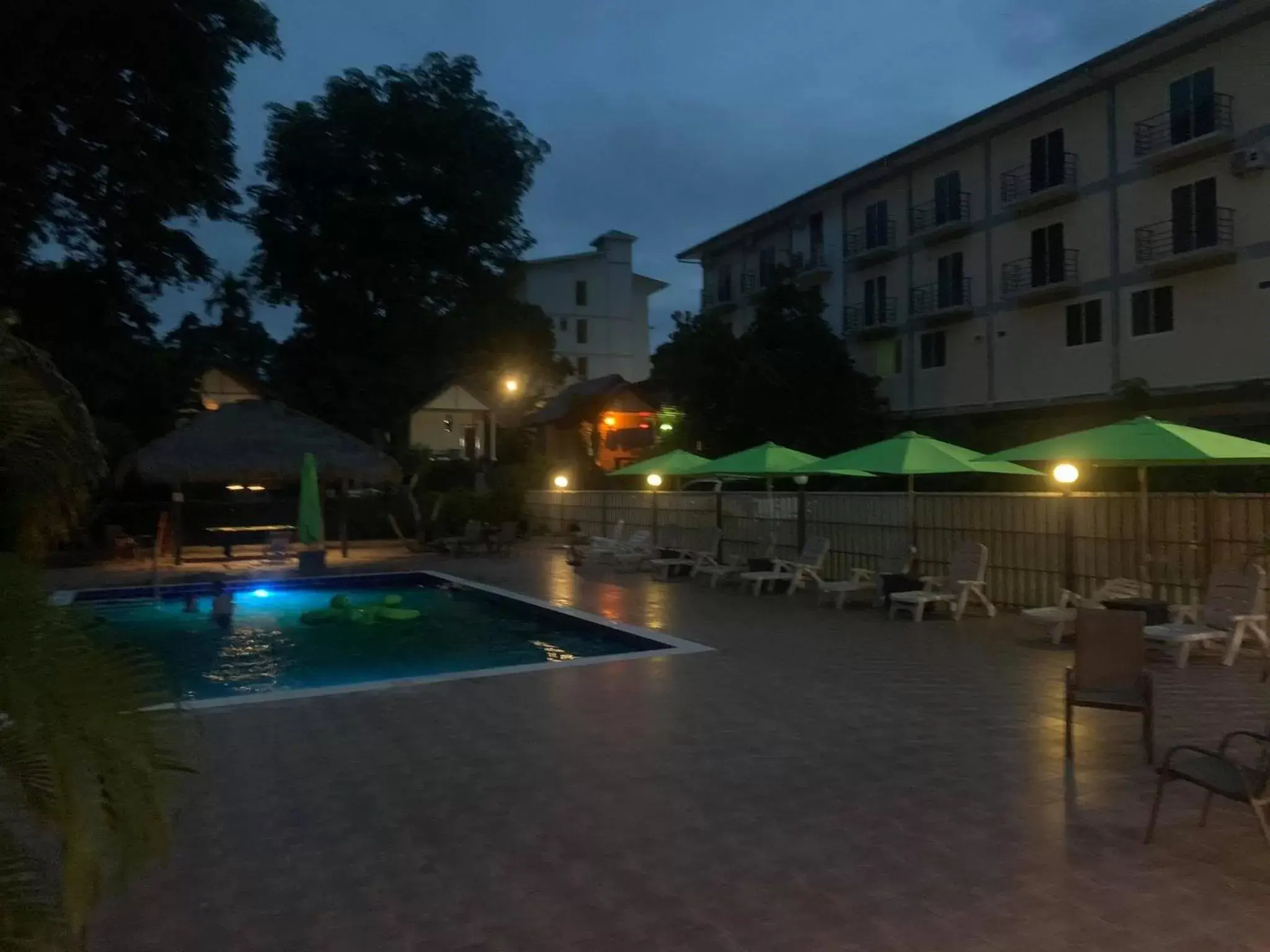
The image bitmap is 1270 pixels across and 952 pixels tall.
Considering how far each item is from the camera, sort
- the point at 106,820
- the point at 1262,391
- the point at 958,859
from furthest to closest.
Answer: the point at 1262,391, the point at 958,859, the point at 106,820

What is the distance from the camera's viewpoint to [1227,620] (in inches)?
382

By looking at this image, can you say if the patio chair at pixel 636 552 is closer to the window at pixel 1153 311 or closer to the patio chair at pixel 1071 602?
the patio chair at pixel 1071 602

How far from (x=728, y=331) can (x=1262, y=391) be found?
13551 mm

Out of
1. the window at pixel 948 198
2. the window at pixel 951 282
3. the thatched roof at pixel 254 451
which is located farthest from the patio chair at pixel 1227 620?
the window at pixel 948 198

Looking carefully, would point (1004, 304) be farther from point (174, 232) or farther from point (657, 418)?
point (174, 232)

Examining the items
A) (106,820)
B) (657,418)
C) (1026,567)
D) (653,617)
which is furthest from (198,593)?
(657,418)

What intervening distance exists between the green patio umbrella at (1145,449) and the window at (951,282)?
61.6 feet

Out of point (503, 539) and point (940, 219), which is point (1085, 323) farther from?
point (503, 539)

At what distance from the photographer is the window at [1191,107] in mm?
22641

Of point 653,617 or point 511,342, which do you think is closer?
point 653,617

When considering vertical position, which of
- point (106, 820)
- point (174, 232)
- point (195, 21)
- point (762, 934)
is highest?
point (195, 21)

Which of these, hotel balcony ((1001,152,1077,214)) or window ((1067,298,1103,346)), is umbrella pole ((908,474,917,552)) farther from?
hotel balcony ((1001,152,1077,214))

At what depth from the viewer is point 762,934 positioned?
3955mm

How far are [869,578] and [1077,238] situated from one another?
15117 mm
